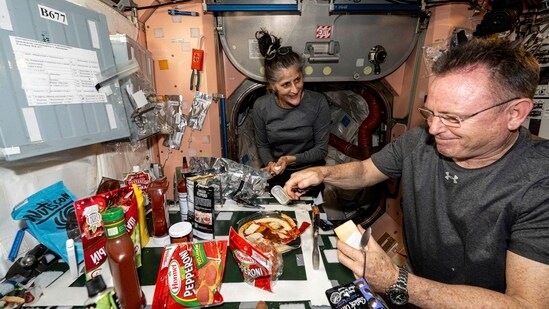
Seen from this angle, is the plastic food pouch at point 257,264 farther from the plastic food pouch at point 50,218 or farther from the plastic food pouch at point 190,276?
the plastic food pouch at point 50,218

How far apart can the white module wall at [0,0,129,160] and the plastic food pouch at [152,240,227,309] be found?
1.78 ft

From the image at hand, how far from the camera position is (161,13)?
1702 mm

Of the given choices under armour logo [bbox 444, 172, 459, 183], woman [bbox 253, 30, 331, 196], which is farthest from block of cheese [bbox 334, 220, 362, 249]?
woman [bbox 253, 30, 331, 196]

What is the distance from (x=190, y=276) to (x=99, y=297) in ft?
0.74

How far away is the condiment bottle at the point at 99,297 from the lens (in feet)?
1.86

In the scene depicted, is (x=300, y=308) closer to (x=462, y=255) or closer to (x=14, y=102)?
(x=462, y=255)

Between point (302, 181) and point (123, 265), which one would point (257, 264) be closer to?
point (123, 265)

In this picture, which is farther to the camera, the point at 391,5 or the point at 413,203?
the point at 391,5

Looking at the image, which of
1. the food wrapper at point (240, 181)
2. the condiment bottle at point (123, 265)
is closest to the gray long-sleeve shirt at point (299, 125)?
the food wrapper at point (240, 181)

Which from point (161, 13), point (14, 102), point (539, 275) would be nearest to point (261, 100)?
point (161, 13)

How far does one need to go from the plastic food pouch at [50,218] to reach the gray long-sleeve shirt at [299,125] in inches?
50.5

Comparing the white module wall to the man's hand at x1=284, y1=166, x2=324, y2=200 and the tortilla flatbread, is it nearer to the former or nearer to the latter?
the tortilla flatbread

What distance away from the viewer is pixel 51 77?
0.82 meters

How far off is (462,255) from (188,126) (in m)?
1.79
